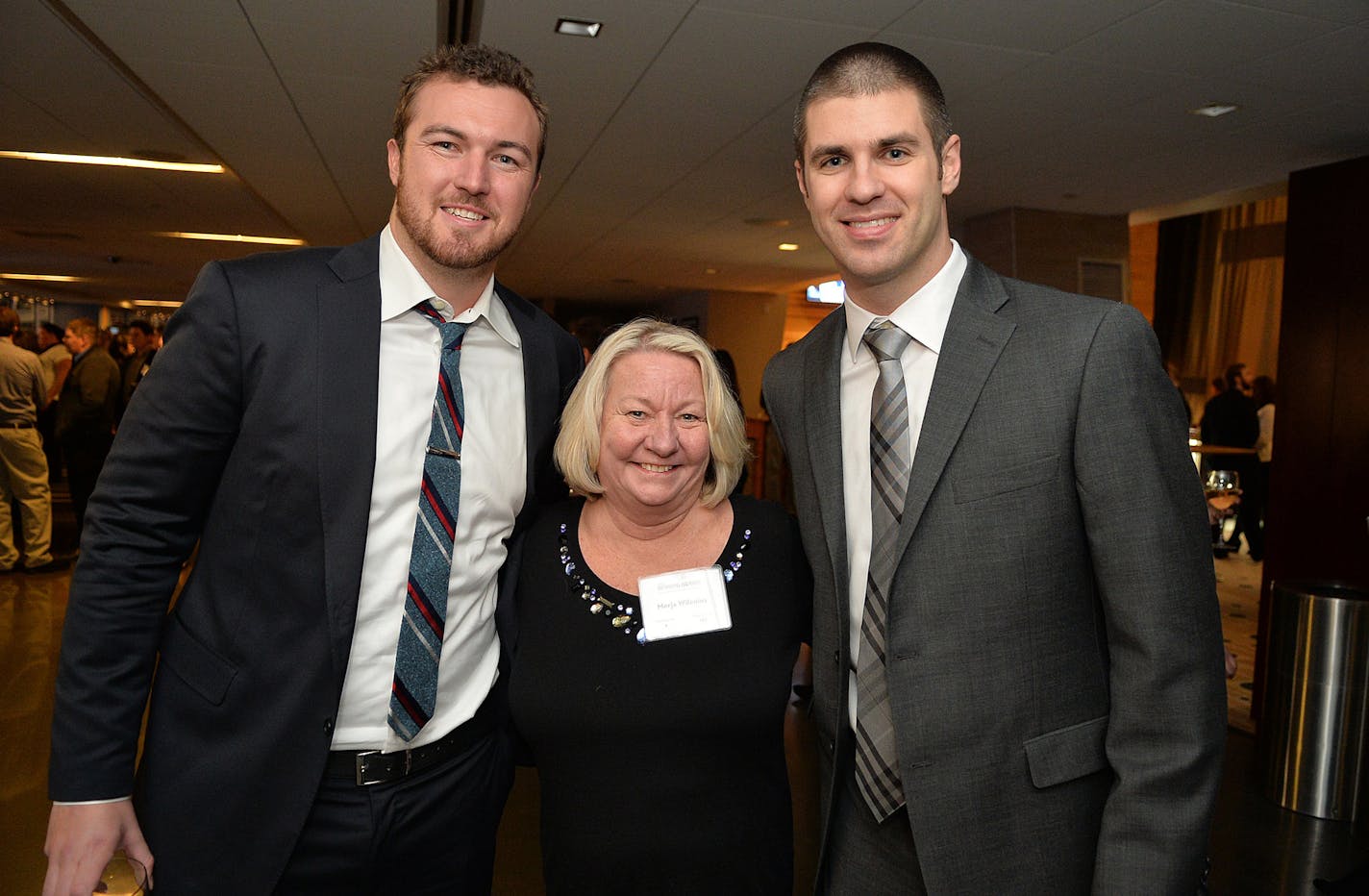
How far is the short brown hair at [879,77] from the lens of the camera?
140 centimetres

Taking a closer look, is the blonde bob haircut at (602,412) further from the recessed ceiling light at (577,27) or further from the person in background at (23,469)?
the person in background at (23,469)

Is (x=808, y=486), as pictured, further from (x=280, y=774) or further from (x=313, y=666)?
(x=280, y=774)

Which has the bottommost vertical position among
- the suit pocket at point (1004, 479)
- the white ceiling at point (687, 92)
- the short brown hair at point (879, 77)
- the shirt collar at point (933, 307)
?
the suit pocket at point (1004, 479)

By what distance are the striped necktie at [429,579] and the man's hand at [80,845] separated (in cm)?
43

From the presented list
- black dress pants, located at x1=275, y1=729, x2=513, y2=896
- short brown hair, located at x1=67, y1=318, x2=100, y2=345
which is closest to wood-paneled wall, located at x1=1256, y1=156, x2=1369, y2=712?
black dress pants, located at x1=275, y1=729, x2=513, y2=896

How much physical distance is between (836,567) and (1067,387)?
432 mm

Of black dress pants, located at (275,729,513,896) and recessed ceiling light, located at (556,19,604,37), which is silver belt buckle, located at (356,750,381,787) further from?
recessed ceiling light, located at (556,19,604,37)

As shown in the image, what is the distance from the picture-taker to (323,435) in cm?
145

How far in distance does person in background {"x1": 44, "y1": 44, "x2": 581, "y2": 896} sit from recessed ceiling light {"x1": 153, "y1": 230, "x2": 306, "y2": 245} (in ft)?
33.7

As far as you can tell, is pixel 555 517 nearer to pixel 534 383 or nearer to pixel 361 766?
pixel 534 383

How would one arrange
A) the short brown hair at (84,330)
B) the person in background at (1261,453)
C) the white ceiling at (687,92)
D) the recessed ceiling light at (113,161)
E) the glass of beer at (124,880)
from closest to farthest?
1. the glass of beer at (124,880)
2. the white ceiling at (687,92)
3. the recessed ceiling light at (113,161)
4. the short brown hair at (84,330)
5. the person in background at (1261,453)

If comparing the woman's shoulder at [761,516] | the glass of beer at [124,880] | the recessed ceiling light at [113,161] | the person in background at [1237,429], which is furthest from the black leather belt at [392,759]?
the person in background at [1237,429]

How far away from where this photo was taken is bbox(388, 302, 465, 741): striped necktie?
1.50 metres

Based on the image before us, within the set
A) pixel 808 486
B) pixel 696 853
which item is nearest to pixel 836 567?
pixel 808 486
